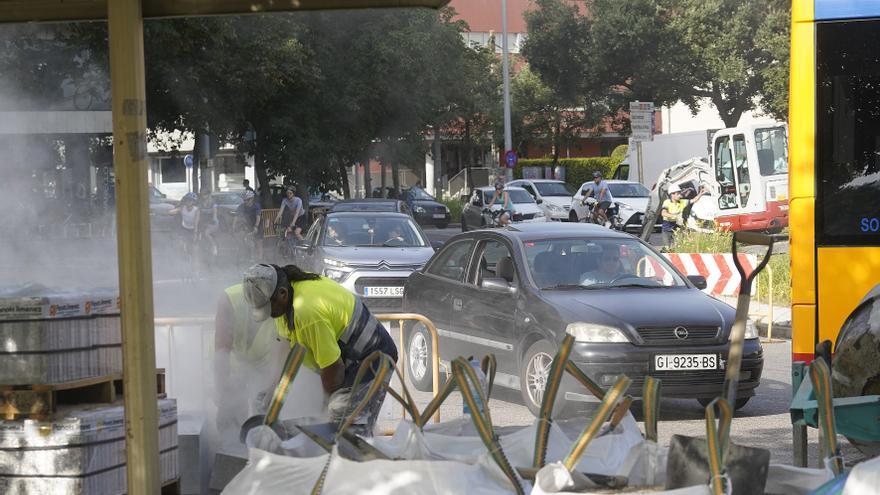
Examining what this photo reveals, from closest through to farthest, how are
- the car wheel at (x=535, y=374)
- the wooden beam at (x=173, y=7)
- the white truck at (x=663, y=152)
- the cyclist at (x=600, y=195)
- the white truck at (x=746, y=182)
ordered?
the wooden beam at (x=173, y=7), the car wheel at (x=535, y=374), the white truck at (x=746, y=182), the cyclist at (x=600, y=195), the white truck at (x=663, y=152)

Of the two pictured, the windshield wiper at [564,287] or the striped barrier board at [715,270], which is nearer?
the windshield wiper at [564,287]

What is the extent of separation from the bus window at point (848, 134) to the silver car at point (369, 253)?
875 centimetres

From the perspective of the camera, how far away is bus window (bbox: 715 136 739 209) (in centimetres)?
3281

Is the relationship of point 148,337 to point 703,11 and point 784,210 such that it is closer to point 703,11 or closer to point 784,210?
point 784,210

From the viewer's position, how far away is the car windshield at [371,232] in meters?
17.6

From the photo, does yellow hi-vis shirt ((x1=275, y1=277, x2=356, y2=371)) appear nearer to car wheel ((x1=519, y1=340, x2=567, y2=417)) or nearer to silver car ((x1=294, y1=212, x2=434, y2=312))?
car wheel ((x1=519, y1=340, x2=567, y2=417))

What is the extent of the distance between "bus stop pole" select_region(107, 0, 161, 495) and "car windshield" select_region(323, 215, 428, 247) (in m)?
12.8

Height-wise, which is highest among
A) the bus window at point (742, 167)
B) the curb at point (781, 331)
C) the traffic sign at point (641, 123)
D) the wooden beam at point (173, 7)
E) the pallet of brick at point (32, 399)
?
the traffic sign at point (641, 123)

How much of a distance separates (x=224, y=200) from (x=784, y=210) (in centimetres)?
2100

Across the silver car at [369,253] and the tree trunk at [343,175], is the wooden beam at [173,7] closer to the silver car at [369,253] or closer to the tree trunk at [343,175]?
the silver car at [369,253]

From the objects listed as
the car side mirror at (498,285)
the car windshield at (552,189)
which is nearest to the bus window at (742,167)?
the car windshield at (552,189)

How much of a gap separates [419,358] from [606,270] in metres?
2.02

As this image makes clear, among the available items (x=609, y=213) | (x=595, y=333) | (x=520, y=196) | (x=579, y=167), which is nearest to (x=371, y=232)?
(x=595, y=333)

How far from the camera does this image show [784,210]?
31.7m
